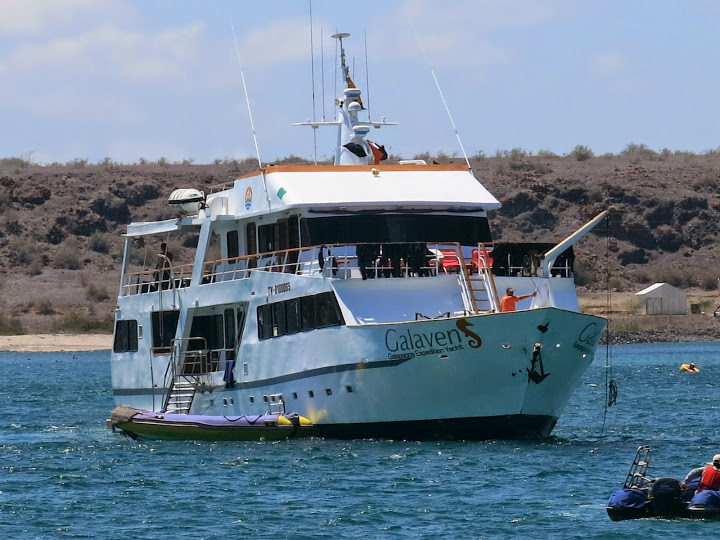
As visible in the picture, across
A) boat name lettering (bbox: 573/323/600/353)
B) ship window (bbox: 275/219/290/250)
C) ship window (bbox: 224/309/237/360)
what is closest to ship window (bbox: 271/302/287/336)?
ship window (bbox: 275/219/290/250)

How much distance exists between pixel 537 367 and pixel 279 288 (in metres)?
5.88

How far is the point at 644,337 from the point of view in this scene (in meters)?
88.0

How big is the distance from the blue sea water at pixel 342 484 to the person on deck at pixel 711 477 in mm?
567

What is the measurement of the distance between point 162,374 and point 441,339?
9917mm

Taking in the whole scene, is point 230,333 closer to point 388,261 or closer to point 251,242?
point 251,242

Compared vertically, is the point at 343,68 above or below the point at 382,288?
above

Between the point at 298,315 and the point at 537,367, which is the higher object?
the point at 298,315

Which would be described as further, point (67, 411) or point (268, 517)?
point (67, 411)

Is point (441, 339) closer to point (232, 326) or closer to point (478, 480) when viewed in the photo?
point (478, 480)

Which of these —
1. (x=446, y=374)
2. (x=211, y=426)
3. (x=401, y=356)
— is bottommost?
(x=211, y=426)

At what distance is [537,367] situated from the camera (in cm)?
2941

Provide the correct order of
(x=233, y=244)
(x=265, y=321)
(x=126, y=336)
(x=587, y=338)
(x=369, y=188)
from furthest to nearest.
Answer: (x=126, y=336) < (x=233, y=244) < (x=369, y=188) < (x=265, y=321) < (x=587, y=338)

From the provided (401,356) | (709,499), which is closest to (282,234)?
(401,356)

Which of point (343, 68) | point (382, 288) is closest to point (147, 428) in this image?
point (382, 288)
